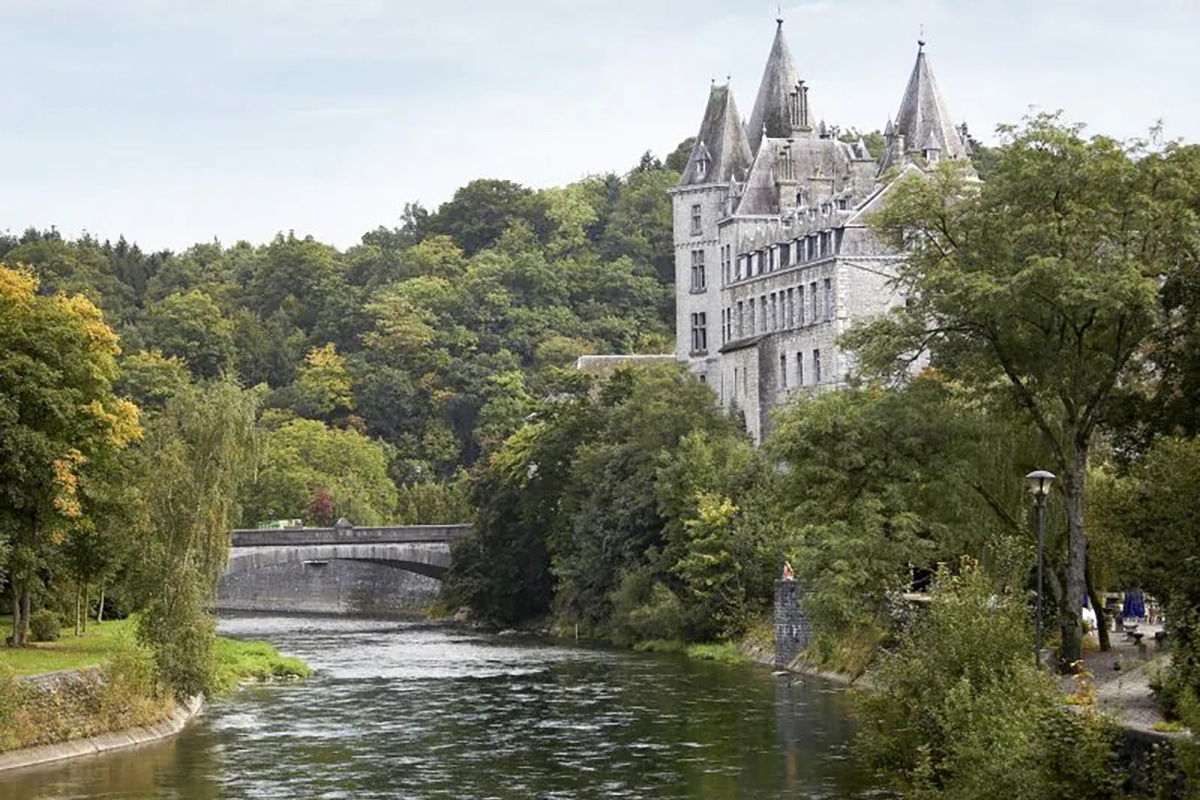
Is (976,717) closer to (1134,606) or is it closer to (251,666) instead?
(1134,606)

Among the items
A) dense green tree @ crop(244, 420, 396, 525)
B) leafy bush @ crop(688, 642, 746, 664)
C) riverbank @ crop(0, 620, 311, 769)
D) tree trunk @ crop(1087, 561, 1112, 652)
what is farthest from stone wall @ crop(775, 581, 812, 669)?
dense green tree @ crop(244, 420, 396, 525)

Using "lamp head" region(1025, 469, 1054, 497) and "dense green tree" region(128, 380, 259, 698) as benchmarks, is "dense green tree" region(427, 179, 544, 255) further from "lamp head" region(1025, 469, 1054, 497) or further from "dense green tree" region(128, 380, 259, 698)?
"lamp head" region(1025, 469, 1054, 497)

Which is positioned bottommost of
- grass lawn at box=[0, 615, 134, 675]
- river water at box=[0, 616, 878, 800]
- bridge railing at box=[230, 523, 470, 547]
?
river water at box=[0, 616, 878, 800]

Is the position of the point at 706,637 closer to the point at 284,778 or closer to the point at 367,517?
the point at 284,778

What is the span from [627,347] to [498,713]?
103 metres

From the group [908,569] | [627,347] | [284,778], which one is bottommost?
[284,778]

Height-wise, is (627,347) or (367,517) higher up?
(627,347)

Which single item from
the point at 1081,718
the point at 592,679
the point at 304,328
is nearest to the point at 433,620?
the point at 592,679

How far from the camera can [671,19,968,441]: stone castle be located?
102062 mm

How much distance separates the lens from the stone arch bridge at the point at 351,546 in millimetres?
107062

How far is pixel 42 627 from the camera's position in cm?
5928

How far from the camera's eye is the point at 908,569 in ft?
206

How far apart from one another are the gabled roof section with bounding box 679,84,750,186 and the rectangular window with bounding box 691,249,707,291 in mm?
3863

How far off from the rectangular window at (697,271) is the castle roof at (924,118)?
56.5 ft
